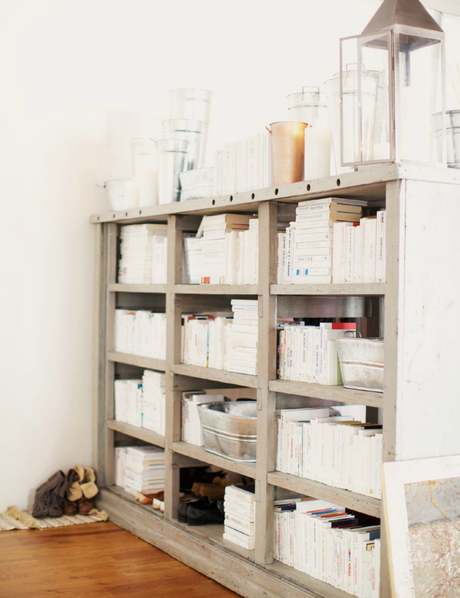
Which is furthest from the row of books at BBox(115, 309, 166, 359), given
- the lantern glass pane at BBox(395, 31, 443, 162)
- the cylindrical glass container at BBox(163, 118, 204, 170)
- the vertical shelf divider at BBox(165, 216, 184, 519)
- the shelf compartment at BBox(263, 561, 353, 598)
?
the lantern glass pane at BBox(395, 31, 443, 162)

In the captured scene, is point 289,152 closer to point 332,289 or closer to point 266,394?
point 332,289

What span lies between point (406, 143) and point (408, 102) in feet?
0.44

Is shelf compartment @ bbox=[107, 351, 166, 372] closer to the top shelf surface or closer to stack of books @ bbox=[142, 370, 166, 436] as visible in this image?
stack of books @ bbox=[142, 370, 166, 436]

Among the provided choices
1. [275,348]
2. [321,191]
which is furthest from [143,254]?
[321,191]

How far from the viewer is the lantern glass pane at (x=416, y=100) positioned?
2.60m

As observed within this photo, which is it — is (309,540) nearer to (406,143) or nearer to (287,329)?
(287,329)

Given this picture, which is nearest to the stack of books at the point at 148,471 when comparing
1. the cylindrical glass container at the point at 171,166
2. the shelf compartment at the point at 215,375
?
the shelf compartment at the point at 215,375

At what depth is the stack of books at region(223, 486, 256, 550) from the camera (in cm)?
328

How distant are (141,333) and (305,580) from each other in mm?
1698

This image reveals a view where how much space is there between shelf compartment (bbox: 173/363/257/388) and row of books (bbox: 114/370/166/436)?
29 centimetres

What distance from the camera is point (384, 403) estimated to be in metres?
2.57

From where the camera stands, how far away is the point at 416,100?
8.61ft

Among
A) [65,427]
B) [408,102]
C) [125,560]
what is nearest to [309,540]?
[125,560]

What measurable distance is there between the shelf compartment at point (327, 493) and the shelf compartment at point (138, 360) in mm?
1029
